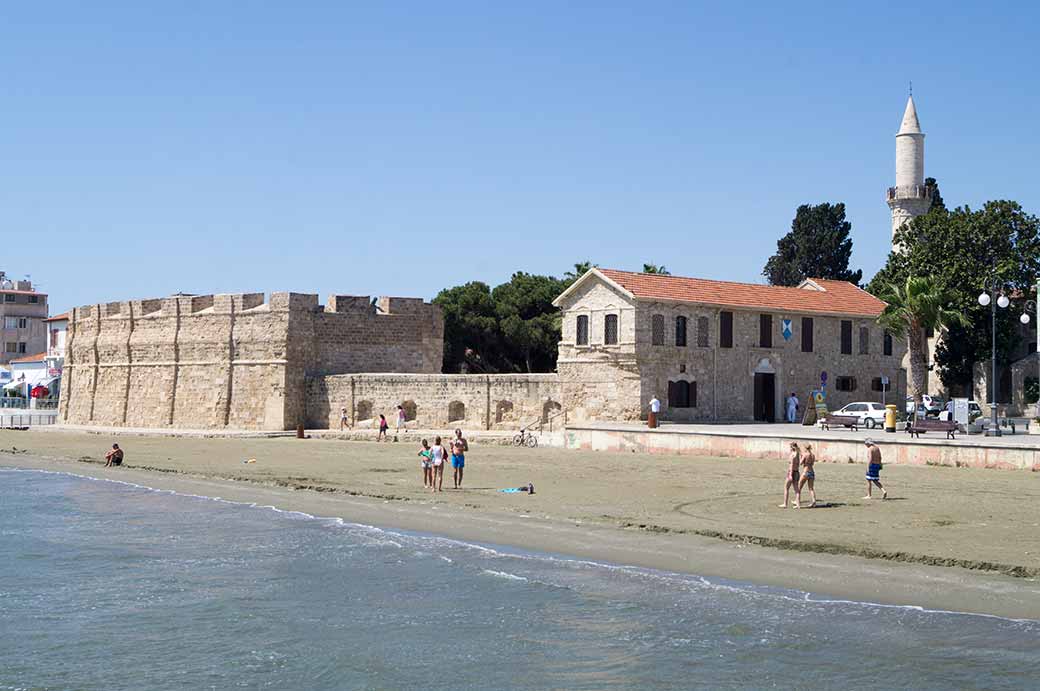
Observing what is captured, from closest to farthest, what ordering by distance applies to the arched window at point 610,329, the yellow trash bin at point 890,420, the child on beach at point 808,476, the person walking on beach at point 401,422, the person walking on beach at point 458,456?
the child on beach at point 808,476 < the person walking on beach at point 458,456 < the yellow trash bin at point 890,420 < the arched window at point 610,329 < the person walking on beach at point 401,422

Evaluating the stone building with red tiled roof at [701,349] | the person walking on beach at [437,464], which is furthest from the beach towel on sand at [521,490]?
the stone building with red tiled roof at [701,349]

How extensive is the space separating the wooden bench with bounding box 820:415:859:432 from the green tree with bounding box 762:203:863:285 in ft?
132

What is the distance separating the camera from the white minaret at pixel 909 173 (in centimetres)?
5244

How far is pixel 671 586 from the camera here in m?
14.8

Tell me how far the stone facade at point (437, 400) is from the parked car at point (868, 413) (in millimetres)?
9169

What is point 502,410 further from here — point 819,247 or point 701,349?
point 819,247

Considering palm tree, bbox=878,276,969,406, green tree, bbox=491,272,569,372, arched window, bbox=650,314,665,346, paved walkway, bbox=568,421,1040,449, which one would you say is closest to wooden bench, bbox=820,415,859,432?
paved walkway, bbox=568,421,1040,449

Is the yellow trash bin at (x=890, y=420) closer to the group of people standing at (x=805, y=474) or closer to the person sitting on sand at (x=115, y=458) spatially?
the group of people standing at (x=805, y=474)

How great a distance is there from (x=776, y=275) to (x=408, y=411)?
38.2 metres

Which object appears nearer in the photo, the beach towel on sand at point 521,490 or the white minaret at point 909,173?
the beach towel on sand at point 521,490

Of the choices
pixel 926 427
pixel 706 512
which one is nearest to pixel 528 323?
pixel 926 427

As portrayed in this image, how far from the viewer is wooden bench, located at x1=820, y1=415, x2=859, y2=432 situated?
31.5 meters

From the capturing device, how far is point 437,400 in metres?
39.5

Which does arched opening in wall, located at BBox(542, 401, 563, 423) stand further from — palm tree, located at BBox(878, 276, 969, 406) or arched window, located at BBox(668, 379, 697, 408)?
palm tree, located at BBox(878, 276, 969, 406)
